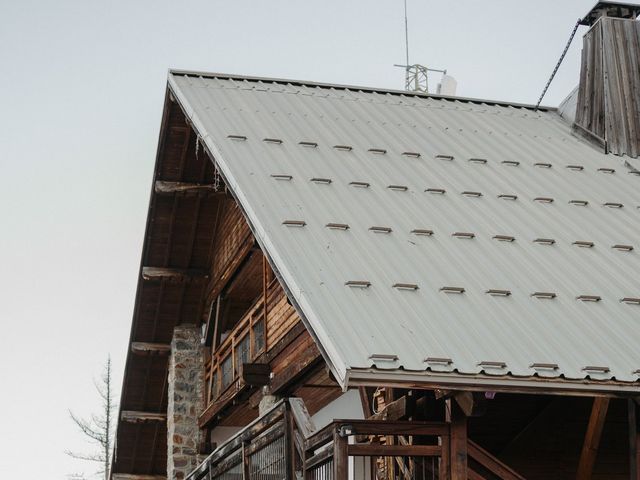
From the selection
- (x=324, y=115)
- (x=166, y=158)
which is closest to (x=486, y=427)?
(x=324, y=115)

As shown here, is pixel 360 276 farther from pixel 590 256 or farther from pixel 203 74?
pixel 203 74

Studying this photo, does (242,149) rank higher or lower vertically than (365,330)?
higher

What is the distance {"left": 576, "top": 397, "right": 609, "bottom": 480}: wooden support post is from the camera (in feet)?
32.2

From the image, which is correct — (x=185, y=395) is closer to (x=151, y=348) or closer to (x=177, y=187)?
(x=151, y=348)

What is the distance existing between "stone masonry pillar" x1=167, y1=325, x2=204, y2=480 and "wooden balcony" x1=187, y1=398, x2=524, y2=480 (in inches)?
235

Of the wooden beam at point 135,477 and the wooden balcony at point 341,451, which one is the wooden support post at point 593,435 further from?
the wooden beam at point 135,477

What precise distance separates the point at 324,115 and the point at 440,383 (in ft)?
22.0

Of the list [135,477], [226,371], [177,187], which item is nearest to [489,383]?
[177,187]

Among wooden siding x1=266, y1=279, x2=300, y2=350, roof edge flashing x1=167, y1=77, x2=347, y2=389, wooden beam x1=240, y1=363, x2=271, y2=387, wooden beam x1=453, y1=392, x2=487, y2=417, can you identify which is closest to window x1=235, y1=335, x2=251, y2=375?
wooden siding x1=266, y1=279, x2=300, y2=350

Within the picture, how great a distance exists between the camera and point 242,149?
488 inches

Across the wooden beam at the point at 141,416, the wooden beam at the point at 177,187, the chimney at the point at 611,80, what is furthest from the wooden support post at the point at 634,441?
the wooden beam at the point at 141,416

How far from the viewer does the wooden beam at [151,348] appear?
19.0 m

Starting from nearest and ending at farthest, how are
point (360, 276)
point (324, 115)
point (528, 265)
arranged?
point (360, 276) < point (528, 265) < point (324, 115)

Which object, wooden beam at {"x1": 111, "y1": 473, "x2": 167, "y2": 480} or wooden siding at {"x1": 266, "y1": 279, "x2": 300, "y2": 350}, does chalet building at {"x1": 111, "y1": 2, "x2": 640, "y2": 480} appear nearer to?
wooden siding at {"x1": 266, "y1": 279, "x2": 300, "y2": 350}
